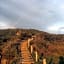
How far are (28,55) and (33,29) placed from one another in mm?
38336

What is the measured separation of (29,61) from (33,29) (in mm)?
39988

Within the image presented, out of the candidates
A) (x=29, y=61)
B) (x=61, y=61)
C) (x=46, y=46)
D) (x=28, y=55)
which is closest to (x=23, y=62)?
(x=29, y=61)

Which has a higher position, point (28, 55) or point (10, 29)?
point (10, 29)

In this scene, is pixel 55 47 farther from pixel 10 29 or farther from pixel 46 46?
pixel 10 29

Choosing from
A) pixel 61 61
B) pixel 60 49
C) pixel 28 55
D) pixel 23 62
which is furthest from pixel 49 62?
pixel 60 49

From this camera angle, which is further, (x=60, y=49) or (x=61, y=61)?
(x=60, y=49)

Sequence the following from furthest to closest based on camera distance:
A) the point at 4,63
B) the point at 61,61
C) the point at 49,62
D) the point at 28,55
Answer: the point at 28,55 → the point at 49,62 → the point at 61,61 → the point at 4,63

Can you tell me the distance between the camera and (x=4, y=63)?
11.0 m

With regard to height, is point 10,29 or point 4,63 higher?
point 10,29

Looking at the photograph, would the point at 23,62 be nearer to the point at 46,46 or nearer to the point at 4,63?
the point at 4,63

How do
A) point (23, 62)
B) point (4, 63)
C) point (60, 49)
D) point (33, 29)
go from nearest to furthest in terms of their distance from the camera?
point (4, 63), point (23, 62), point (60, 49), point (33, 29)

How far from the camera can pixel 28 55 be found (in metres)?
19.4

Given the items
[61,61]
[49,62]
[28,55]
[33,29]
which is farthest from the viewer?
[33,29]

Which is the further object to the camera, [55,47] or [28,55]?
[55,47]
